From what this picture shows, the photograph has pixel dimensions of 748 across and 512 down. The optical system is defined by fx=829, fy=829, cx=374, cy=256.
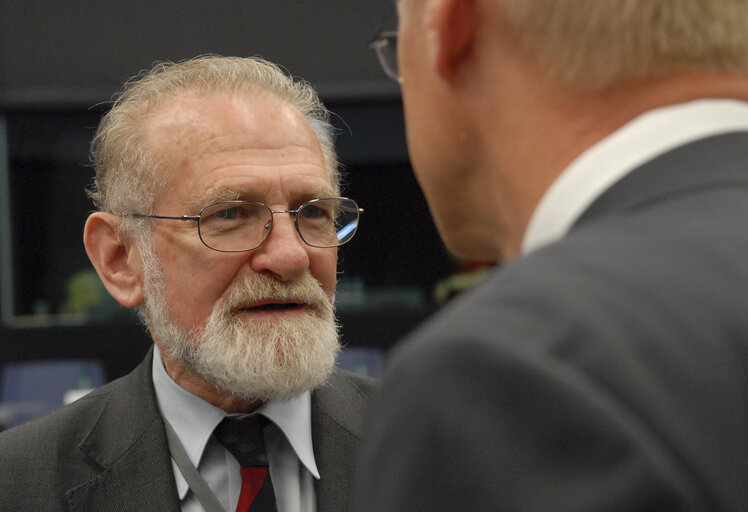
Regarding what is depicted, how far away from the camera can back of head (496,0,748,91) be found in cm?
71

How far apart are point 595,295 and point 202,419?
142cm

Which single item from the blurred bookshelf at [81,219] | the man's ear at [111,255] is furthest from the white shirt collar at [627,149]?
the blurred bookshelf at [81,219]

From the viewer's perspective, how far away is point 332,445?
74.8 inches

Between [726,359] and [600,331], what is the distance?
8cm

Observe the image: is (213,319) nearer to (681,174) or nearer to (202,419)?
(202,419)

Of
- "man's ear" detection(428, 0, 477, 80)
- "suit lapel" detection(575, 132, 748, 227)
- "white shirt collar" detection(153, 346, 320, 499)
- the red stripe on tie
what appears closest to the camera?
"suit lapel" detection(575, 132, 748, 227)

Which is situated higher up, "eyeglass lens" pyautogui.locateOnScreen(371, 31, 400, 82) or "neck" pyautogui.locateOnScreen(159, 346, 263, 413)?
"eyeglass lens" pyautogui.locateOnScreen(371, 31, 400, 82)

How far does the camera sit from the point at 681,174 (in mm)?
651

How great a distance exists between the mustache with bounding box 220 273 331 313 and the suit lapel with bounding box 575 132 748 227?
1315 millimetres

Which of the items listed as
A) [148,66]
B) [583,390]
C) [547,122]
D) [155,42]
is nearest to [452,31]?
[547,122]

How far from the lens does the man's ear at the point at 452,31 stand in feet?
2.55

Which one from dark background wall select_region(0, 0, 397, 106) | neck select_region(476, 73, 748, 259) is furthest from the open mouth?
dark background wall select_region(0, 0, 397, 106)

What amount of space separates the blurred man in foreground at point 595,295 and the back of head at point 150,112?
137cm

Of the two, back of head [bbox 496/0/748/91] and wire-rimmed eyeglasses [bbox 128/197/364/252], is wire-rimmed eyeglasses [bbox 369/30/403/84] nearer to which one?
back of head [bbox 496/0/748/91]
